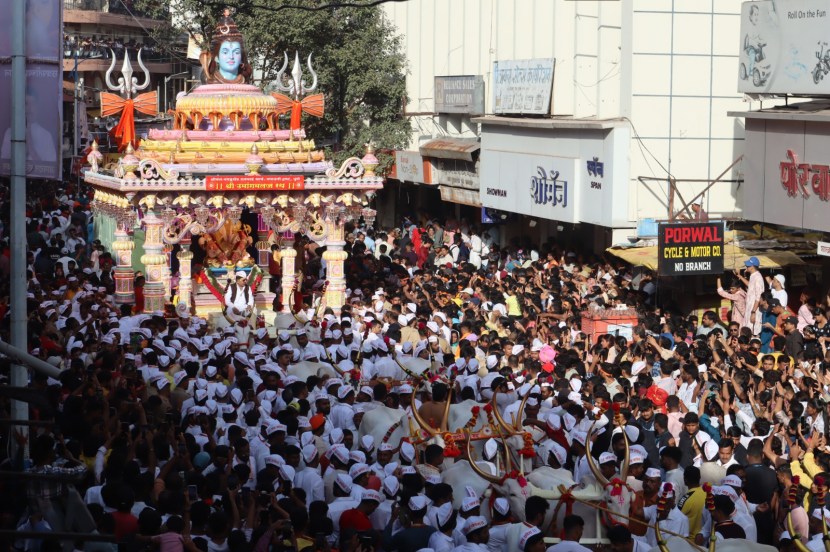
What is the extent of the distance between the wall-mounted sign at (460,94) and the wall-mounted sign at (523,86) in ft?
3.26

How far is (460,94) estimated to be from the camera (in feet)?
97.8

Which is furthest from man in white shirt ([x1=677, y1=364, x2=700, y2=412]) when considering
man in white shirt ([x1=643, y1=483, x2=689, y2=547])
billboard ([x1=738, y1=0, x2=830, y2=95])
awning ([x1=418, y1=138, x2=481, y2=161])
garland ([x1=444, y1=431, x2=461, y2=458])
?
awning ([x1=418, y1=138, x2=481, y2=161])

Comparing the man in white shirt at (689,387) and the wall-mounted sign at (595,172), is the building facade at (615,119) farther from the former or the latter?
the man in white shirt at (689,387)

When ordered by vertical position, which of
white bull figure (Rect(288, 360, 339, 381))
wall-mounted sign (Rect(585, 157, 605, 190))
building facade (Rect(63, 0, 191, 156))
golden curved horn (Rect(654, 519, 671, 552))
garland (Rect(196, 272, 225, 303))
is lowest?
golden curved horn (Rect(654, 519, 671, 552))

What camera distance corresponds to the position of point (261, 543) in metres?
8.49

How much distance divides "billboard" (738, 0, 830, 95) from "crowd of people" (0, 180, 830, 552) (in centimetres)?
258

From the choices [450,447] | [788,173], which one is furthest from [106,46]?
[450,447]

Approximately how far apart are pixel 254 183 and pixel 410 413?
9.98 metres

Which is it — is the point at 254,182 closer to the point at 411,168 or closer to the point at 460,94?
the point at 460,94

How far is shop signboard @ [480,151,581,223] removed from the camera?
79.7 feet

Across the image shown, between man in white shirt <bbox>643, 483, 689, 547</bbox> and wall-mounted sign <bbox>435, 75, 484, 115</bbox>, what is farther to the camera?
wall-mounted sign <bbox>435, 75, 484, 115</bbox>

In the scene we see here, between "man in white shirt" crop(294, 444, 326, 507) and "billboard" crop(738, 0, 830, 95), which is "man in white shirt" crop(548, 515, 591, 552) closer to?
"man in white shirt" crop(294, 444, 326, 507)

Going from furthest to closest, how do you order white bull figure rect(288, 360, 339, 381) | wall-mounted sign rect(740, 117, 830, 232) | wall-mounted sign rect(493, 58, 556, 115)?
wall-mounted sign rect(493, 58, 556, 115) → wall-mounted sign rect(740, 117, 830, 232) → white bull figure rect(288, 360, 339, 381)

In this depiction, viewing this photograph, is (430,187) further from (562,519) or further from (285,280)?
(562,519)
